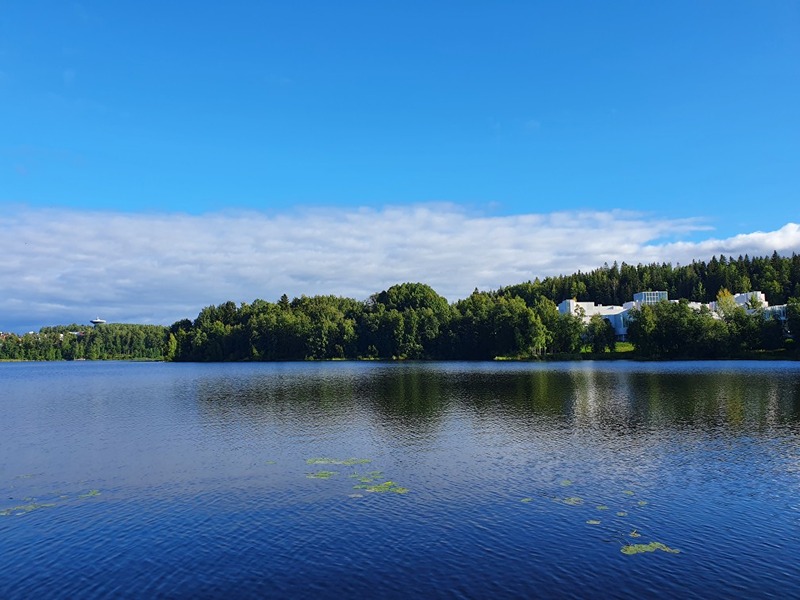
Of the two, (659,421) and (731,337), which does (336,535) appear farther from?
(731,337)

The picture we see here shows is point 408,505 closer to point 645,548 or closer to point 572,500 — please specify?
point 572,500

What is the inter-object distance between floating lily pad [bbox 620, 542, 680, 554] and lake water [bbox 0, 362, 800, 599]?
0.17 m

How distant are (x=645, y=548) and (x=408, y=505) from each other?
9403 millimetres

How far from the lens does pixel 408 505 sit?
24.1 m

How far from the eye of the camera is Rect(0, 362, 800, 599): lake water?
17.1m

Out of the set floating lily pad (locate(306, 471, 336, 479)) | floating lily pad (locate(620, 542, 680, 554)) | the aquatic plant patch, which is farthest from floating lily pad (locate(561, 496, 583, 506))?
floating lily pad (locate(306, 471, 336, 479))

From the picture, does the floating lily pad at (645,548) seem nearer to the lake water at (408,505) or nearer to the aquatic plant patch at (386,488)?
the lake water at (408,505)

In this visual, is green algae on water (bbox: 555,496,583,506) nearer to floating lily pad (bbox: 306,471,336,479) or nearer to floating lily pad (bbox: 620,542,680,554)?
floating lily pad (bbox: 620,542,680,554)

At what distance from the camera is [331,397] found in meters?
66.6

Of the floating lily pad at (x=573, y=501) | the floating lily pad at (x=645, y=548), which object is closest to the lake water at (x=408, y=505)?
the floating lily pad at (x=573, y=501)

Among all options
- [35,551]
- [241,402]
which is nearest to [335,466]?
[35,551]

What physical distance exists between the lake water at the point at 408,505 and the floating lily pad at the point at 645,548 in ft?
0.55

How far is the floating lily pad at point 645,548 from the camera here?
61.5 feet

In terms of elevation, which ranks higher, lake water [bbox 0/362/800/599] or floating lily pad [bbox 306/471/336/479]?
floating lily pad [bbox 306/471/336/479]
